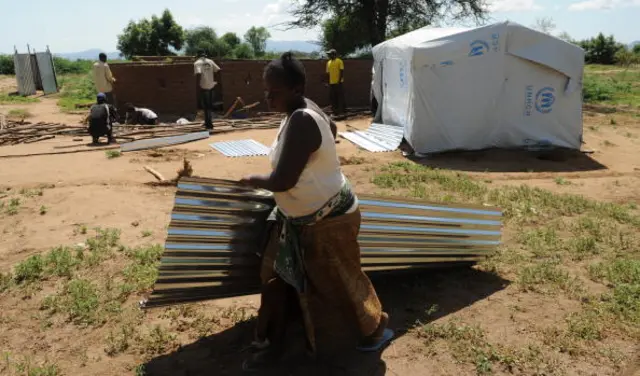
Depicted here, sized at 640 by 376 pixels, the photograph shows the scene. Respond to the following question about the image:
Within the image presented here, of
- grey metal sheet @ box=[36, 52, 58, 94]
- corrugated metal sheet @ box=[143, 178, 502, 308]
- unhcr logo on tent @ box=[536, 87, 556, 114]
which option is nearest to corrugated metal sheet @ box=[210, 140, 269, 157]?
unhcr logo on tent @ box=[536, 87, 556, 114]

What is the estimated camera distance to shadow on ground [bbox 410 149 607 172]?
9.06m

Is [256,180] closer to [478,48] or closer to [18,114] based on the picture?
[478,48]

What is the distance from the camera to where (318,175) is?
8.29 feet

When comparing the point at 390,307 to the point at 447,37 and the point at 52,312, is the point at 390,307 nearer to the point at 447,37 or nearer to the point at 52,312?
the point at 52,312

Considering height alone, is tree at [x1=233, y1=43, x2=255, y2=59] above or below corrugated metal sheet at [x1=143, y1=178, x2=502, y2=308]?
above

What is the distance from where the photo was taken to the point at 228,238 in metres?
3.04

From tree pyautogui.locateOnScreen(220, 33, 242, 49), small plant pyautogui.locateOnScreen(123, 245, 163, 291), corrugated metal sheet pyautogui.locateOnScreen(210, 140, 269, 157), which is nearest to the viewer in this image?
small plant pyautogui.locateOnScreen(123, 245, 163, 291)

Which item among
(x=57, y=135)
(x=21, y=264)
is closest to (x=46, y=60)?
(x=57, y=135)

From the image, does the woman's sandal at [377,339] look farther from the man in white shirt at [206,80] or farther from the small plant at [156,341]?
the man in white shirt at [206,80]

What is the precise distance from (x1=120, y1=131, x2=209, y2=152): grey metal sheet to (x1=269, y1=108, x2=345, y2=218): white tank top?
8.51 metres

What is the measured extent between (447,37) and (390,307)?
7.27 meters

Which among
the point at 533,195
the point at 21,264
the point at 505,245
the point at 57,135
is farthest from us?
the point at 57,135

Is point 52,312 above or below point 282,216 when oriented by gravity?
below

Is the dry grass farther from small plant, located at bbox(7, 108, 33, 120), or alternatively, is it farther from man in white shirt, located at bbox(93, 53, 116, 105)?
small plant, located at bbox(7, 108, 33, 120)
